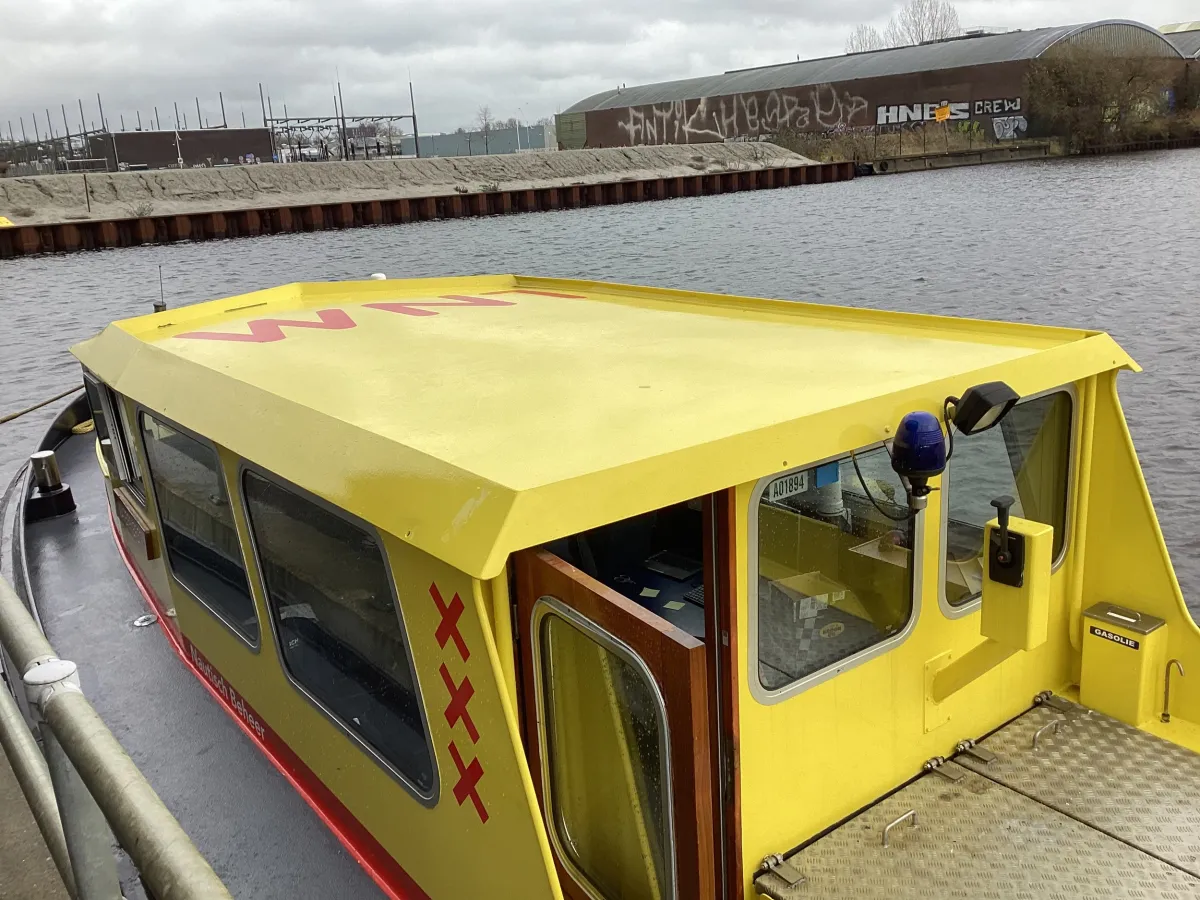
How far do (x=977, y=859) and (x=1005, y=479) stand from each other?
144 centimetres

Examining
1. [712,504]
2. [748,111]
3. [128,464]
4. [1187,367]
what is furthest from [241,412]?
[748,111]

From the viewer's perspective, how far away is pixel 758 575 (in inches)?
112

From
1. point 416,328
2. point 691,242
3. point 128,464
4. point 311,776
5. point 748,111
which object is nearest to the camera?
point 311,776

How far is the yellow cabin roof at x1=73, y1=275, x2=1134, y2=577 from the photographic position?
2.46 meters

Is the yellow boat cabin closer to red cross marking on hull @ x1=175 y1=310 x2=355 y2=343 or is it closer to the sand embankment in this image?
red cross marking on hull @ x1=175 y1=310 x2=355 y2=343

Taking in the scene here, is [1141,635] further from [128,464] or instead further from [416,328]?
[128,464]

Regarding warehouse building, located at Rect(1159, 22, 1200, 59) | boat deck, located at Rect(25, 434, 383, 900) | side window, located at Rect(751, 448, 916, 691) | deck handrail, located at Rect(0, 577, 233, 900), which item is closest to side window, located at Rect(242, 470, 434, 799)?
boat deck, located at Rect(25, 434, 383, 900)

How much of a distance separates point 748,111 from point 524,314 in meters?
91.8

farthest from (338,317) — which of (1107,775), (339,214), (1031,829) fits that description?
(339,214)

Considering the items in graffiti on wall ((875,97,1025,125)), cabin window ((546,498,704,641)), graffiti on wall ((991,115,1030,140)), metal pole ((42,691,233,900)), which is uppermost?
graffiti on wall ((875,97,1025,125))

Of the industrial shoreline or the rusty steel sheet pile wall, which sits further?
the industrial shoreline

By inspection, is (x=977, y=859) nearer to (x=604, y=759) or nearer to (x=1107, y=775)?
(x=1107, y=775)

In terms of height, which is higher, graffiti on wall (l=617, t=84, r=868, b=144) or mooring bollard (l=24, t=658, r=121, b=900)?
graffiti on wall (l=617, t=84, r=868, b=144)

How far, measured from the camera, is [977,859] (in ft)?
10.1
